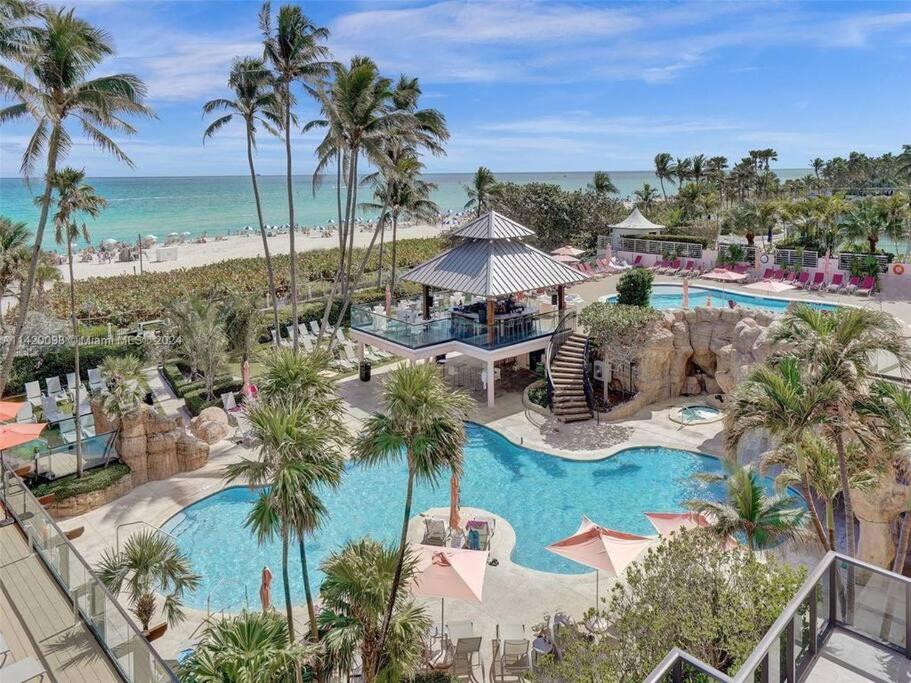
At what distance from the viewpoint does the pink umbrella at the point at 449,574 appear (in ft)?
36.4

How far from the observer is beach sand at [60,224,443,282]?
5731cm

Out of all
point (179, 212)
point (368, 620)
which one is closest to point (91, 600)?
point (368, 620)

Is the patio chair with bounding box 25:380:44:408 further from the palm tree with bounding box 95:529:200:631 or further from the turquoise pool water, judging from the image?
the palm tree with bounding box 95:529:200:631

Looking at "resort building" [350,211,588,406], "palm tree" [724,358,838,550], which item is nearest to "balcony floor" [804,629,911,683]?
"palm tree" [724,358,838,550]

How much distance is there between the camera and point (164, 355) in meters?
28.3

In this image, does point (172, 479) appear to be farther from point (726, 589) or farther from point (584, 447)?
point (726, 589)

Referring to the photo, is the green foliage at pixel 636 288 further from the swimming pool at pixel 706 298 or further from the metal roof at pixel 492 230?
the swimming pool at pixel 706 298

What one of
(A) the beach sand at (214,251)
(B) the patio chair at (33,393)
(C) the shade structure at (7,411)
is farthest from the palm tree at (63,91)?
(A) the beach sand at (214,251)

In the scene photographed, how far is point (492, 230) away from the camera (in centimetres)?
2500

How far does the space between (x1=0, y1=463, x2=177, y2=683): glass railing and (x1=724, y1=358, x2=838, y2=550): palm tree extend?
28.5ft

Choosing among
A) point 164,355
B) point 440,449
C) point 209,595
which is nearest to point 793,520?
point 440,449

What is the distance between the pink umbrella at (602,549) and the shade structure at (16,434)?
35.0ft

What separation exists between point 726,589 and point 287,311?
28381mm

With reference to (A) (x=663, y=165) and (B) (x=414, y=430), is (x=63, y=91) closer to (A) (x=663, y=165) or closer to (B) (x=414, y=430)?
(B) (x=414, y=430)
